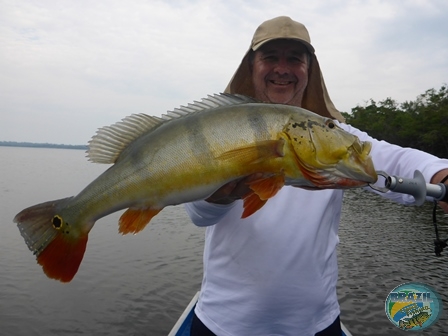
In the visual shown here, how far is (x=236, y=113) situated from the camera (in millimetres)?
2277

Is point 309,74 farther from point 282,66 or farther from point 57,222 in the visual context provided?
point 57,222

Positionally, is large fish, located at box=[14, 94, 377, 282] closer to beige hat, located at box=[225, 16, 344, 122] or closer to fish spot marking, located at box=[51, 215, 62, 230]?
fish spot marking, located at box=[51, 215, 62, 230]

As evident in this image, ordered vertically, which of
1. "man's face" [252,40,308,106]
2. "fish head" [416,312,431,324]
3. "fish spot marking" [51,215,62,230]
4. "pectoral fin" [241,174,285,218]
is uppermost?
"man's face" [252,40,308,106]

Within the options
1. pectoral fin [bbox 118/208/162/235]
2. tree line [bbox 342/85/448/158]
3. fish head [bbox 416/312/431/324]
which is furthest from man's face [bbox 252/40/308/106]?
tree line [bbox 342/85/448/158]

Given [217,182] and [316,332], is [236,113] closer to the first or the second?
[217,182]

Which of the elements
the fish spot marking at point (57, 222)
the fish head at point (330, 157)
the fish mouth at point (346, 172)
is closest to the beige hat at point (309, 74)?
the fish head at point (330, 157)

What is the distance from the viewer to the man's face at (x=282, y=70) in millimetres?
3041

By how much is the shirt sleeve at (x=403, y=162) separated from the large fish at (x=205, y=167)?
542 mm

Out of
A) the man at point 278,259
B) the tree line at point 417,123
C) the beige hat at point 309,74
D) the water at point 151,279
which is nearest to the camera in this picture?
the man at point 278,259

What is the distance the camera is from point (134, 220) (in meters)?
2.35

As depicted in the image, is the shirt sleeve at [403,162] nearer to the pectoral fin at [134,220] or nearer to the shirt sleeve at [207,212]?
the shirt sleeve at [207,212]

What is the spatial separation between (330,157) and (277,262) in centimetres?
83

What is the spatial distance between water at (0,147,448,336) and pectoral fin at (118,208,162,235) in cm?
871

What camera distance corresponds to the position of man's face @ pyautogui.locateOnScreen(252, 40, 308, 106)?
9.98 feet
